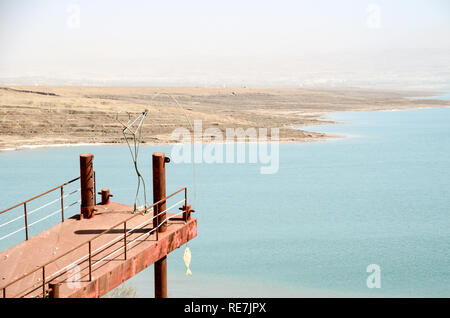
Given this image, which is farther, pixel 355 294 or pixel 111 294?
pixel 355 294

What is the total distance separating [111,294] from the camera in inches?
664

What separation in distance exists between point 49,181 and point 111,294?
57.1ft

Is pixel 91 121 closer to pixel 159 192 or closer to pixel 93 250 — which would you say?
pixel 159 192

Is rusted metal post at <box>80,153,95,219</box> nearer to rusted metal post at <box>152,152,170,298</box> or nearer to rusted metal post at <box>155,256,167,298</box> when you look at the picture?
rusted metal post at <box>152,152,170,298</box>

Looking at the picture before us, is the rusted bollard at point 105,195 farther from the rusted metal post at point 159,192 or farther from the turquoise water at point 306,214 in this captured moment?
the turquoise water at point 306,214

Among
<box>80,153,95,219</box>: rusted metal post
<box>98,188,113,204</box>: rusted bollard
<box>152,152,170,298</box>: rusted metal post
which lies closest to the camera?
<box>152,152,170,298</box>: rusted metal post

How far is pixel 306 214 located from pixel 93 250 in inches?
703

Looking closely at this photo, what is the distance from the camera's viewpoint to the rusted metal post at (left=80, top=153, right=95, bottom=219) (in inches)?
459

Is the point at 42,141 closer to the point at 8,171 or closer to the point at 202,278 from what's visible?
the point at 8,171

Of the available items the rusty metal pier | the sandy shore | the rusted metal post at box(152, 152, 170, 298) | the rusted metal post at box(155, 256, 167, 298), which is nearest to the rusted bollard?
Answer: the rusty metal pier

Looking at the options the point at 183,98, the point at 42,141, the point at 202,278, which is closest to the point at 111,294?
the point at 202,278

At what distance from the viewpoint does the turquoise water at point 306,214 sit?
62.2 feet

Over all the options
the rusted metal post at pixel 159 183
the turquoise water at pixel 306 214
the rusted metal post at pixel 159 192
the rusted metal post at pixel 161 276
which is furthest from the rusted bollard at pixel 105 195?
the turquoise water at pixel 306 214
